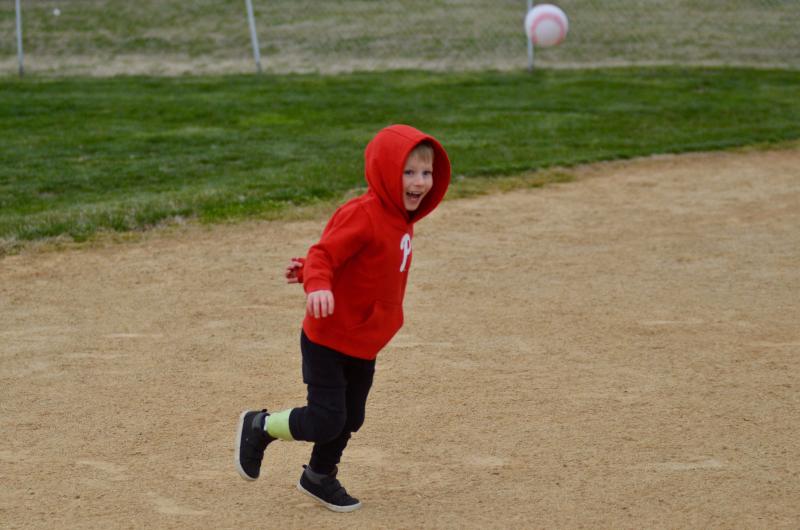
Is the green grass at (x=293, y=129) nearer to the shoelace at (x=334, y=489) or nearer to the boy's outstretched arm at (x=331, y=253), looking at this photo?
the shoelace at (x=334, y=489)

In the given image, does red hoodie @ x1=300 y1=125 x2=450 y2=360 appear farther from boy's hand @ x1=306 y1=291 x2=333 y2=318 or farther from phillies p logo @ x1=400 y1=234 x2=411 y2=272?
boy's hand @ x1=306 y1=291 x2=333 y2=318

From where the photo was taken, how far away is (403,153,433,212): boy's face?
4055 mm

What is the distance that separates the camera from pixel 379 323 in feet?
13.3

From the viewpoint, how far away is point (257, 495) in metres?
4.47

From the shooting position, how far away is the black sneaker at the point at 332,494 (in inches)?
170

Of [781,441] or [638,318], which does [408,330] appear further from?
[781,441]

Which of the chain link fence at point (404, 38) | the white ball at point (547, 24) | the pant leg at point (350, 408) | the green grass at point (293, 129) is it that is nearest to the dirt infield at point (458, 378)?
the pant leg at point (350, 408)

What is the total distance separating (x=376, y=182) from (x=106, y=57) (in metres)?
16.9

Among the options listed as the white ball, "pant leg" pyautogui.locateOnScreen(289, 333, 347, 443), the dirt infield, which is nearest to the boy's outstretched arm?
"pant leg" pyautogui.locateOnScreen(289, 333, 347, 443)

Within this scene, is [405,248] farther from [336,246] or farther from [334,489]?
[334,489]

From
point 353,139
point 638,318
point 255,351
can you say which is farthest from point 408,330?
point 353,139

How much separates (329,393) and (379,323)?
1.05 feet

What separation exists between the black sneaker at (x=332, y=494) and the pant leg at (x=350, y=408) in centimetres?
4

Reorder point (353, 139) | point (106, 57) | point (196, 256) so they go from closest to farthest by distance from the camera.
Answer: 1. point (196, 256)
2. point (353, 139)
3. point (106, 57)
